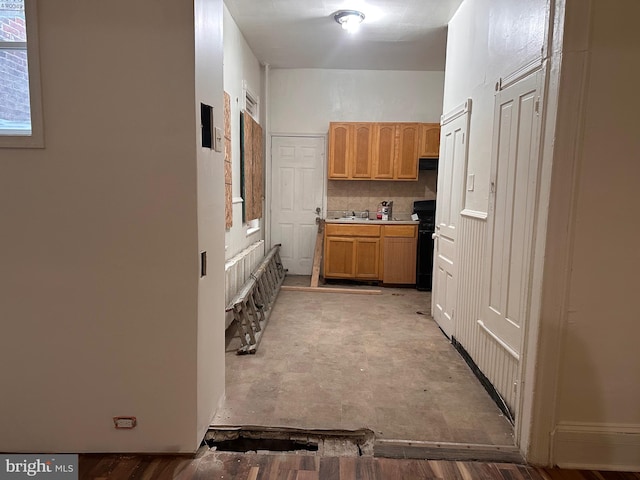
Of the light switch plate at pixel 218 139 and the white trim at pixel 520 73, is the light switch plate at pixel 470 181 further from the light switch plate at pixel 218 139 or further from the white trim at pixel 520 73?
the light switch plate at pixel 218 139

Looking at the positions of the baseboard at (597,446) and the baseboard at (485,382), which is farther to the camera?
the baseboard at (485,382)

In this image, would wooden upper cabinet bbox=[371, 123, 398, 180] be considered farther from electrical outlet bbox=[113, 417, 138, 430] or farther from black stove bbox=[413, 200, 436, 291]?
electrical outlet bbox=[113, 417, 138, 430]

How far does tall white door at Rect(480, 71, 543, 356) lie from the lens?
201 cm

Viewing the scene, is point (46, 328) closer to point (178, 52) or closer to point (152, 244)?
point (152, 244)

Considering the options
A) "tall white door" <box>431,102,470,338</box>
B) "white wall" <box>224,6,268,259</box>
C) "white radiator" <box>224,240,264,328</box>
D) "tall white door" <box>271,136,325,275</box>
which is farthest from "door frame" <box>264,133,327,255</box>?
"tall white door" <box>431,102,470,338</box>

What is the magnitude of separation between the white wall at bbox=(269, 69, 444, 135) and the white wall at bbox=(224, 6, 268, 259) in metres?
0.99

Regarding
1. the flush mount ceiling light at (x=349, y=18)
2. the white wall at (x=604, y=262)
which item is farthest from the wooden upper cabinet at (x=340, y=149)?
the white wall at (x=604, y=262)

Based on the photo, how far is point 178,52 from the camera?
1638 mm

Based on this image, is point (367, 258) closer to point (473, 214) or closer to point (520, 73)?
point (473, 214)

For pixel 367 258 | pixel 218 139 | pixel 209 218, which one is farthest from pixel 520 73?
pixel 367 258

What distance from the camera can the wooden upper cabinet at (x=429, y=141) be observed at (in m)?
5.33

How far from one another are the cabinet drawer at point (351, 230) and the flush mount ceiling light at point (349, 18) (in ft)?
7.95

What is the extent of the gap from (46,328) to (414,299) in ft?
12.6

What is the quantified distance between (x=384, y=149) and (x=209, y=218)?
3.96 metres
